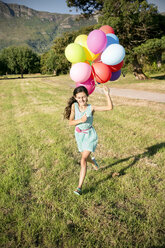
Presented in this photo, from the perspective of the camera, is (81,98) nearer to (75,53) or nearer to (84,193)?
(75,53)

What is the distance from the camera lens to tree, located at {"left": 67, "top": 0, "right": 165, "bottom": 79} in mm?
14568

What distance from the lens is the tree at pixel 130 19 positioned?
14.6 m

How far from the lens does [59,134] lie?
205 inches

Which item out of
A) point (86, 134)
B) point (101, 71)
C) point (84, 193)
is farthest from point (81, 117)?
point (84, 193)

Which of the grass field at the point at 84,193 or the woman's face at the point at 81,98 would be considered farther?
the woman's face at the point at 81,98

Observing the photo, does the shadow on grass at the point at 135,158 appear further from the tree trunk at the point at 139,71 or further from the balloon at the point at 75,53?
the tree trunk at the point at 139,71

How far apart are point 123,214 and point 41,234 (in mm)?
1112

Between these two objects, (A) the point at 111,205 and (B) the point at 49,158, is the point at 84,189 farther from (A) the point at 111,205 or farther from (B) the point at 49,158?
(B) the point at 49,158

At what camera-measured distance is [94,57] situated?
333 cm

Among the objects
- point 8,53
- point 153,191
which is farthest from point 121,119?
point 8,53

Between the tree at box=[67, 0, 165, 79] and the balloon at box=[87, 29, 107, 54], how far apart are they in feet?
45.4

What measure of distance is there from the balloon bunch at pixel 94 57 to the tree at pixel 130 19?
1375cm

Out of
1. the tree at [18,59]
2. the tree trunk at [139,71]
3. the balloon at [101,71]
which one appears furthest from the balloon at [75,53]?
the tree at [18,59]

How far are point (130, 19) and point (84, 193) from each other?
17167 millimetres
